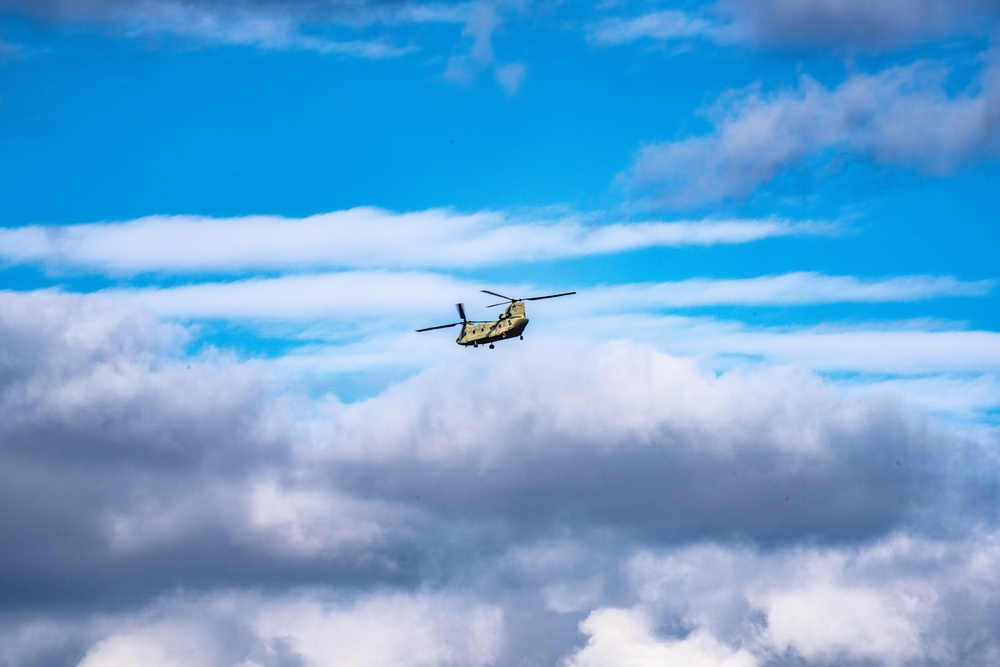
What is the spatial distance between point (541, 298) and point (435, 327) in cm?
2163

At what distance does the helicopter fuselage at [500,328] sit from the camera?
186500mm

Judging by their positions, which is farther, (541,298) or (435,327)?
(435,327)

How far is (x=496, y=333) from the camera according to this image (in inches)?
7421

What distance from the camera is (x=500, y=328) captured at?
7387 inches

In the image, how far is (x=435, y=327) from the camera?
190 m

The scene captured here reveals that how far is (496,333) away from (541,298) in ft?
44.2

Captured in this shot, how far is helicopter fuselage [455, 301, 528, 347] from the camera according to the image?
18650cm

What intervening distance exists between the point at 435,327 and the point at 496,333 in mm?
10610

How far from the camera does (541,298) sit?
178625 mm
